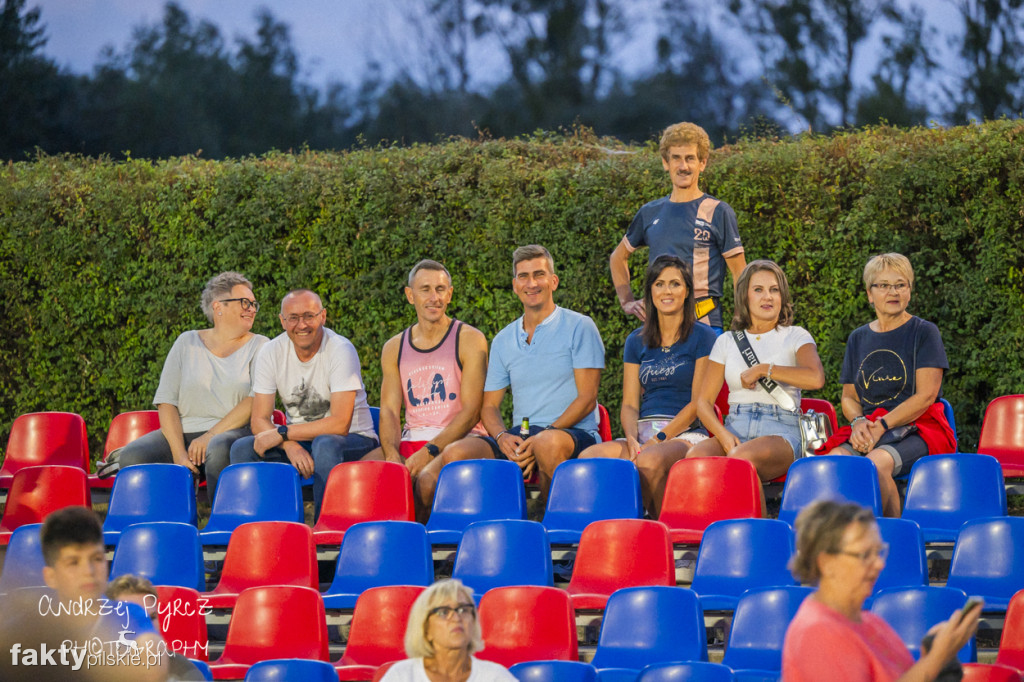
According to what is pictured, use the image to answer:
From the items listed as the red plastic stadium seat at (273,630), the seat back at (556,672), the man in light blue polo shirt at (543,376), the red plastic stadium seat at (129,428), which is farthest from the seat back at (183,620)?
the red plastic stadium seat at (129,428)

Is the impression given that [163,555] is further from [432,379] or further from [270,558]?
[432,379]

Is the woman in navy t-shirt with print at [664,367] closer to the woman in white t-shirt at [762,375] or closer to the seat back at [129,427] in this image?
the woman in white t-shirt at [762,375]

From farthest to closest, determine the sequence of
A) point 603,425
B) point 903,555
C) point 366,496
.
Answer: point 603,425 → point 366,496 → point 903,555

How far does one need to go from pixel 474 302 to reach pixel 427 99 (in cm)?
1198

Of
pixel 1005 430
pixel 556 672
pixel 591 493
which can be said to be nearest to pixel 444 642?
pixel 556 672

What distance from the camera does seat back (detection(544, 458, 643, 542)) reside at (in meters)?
5.00

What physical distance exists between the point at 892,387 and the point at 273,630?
113 inches

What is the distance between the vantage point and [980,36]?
48.4 feet

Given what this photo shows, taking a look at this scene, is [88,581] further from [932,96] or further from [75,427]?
[932,96]

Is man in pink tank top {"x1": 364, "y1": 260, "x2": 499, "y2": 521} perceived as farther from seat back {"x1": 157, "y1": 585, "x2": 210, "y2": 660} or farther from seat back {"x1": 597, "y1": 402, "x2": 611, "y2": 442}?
seat back {"x1": 157, "y1": 585, "x2": 210, "y2": 660}

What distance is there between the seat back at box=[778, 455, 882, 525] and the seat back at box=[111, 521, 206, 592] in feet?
7.90

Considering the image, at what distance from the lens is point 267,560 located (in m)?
4.86

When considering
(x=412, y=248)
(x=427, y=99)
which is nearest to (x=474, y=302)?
(x=412, y=248)

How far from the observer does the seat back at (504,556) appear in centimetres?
457
